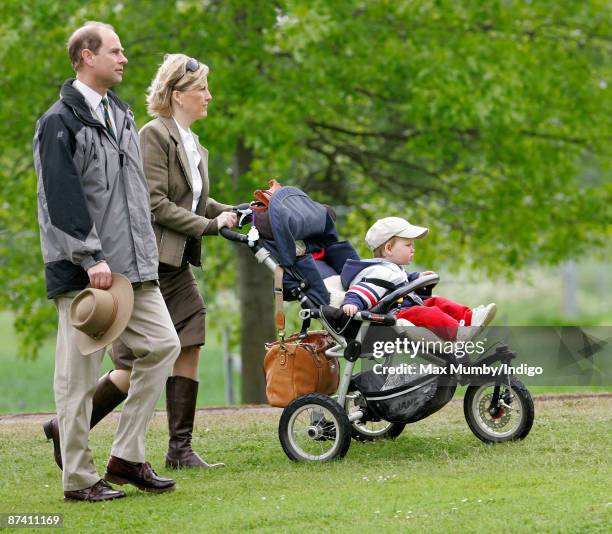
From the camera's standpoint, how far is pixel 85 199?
18.7ft

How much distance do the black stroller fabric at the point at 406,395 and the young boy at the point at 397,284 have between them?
27 cm

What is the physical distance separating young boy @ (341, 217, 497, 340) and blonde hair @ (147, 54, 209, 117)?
1320 millimetres

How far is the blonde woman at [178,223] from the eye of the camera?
668 cm

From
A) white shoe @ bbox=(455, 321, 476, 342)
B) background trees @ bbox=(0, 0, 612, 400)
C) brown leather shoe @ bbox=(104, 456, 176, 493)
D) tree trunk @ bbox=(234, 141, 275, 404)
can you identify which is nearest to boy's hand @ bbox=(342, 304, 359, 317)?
white shoe @ bbox=(455, 321, 476, 342)

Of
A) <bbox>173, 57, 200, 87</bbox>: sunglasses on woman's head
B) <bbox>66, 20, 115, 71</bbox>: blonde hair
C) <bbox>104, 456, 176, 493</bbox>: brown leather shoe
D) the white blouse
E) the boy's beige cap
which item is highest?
<bbox>173, 57, 200, 87</bbox>: sunglasses on woman's head

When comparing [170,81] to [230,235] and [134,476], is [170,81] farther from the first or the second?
[134,476]

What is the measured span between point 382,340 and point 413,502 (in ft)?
4.77

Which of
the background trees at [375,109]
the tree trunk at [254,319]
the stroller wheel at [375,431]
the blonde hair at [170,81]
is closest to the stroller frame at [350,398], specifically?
the stroller wheel at [375,431]

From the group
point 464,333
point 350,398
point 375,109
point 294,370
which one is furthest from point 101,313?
point 375,109

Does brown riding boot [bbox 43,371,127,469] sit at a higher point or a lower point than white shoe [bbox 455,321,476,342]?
lower

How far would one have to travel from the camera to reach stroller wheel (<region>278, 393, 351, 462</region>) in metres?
6.80

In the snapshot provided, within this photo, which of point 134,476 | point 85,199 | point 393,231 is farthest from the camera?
point 393,231

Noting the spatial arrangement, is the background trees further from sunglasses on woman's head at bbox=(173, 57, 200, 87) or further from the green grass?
sunglasses on woman's head at bbox=(173, 57, 200, 87)

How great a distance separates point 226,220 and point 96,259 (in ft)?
3.63
